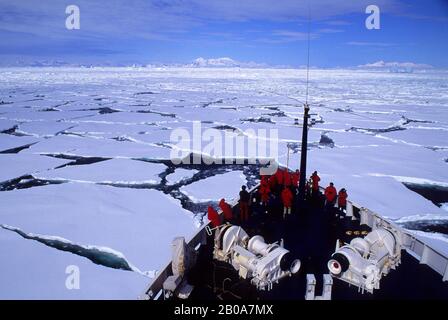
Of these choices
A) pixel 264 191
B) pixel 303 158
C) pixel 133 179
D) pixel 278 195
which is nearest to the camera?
pixel 303 158

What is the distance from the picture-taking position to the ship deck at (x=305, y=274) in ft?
11.2

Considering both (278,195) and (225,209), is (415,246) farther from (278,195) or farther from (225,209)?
(225,209)

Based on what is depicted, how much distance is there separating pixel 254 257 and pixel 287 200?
1.71 m

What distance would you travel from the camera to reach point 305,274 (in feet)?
12.2

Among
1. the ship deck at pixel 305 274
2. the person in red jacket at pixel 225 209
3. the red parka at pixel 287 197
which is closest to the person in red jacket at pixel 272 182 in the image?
the red parka at pixel 287 197

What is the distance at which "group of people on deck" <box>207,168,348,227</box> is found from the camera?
4.72 metres

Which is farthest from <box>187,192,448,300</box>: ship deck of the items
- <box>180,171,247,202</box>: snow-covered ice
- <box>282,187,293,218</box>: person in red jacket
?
<box>180,171,247,202</box>: snow-covered ice

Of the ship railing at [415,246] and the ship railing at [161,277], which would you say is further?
the ship railing at [415,246]

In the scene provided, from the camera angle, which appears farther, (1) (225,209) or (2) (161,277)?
(1) (225,209)

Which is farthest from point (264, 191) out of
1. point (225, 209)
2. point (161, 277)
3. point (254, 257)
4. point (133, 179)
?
point (133, 179)

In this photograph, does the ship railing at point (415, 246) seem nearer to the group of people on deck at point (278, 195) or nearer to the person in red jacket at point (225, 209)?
the group of people on deck at point (278, 195)

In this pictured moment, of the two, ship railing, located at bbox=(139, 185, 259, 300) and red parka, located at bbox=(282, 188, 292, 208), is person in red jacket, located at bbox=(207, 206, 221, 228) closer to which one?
ship railing, located at bbox=(139, 185, 259, 300)

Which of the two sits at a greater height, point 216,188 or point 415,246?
point 415,246
